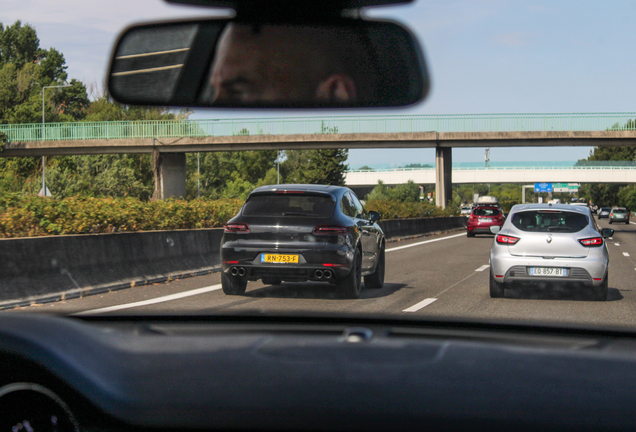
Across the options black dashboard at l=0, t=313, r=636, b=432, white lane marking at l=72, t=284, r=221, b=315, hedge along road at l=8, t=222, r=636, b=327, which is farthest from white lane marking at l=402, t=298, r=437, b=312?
black dashboard at l=0, t=313, r=636, b=432

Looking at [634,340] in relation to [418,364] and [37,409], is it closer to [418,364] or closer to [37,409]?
[418,364]

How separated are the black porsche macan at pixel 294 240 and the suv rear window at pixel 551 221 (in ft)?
9.33

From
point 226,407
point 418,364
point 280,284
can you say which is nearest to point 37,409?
point 226,407

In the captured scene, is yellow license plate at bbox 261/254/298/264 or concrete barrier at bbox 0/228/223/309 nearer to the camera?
concrete barrier at bbox 0/228/223/309

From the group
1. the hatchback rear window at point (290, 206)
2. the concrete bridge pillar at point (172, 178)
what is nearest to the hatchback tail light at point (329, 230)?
the hatchback rear window at point (290, 206)

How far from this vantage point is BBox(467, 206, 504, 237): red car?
3484 cm

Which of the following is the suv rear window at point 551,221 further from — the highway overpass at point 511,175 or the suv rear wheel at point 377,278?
the highway overpass at point 511,175

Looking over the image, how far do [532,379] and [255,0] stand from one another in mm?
1835

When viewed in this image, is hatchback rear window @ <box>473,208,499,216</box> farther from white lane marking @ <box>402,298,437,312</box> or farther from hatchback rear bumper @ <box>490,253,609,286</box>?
white lane marking @ <box>402,298,437,312</box>

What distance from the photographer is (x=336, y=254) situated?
10305mm

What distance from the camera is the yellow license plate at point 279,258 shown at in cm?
1028

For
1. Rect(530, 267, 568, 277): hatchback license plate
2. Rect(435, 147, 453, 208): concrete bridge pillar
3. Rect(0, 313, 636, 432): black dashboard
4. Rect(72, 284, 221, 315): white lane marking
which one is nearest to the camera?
Rect(0, 313, 636, 432): black dashboard

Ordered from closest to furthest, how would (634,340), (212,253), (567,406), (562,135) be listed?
1. (567,406)
2. (634,340)
3. (212,253)
4. (562,135)

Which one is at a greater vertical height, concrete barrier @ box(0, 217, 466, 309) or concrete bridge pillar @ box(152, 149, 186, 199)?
concrete bridge pillar @ box(152, 149, 186, 199)
